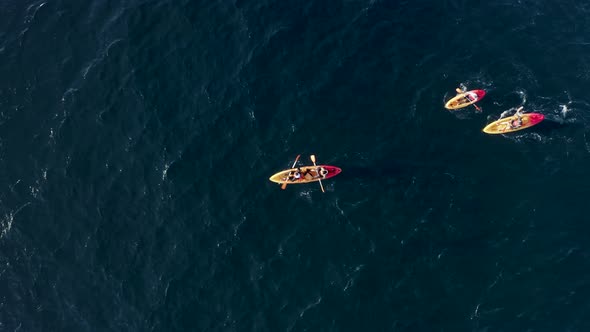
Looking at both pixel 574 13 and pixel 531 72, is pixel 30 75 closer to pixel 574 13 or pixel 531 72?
pixel 531 72

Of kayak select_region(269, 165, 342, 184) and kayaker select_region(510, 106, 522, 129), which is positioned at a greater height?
kayak select_region(269, 165, 342, 184)

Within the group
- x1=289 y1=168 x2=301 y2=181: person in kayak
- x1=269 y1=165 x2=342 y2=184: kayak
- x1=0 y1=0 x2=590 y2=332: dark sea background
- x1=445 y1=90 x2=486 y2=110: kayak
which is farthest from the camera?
x1=445 y1=90 x2=486 y2=110: kayak

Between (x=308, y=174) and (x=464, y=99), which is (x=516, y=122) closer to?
(x=464, y=99)

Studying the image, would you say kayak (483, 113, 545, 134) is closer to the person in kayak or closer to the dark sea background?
the dark sea background

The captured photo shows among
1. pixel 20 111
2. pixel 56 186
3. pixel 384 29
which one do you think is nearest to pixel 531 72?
pixel 384 29

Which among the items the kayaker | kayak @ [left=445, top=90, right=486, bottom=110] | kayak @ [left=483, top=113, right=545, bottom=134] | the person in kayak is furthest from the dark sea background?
the person in kayak

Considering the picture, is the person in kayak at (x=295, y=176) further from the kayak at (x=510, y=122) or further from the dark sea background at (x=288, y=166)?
the kayak at (x=510, y=122)

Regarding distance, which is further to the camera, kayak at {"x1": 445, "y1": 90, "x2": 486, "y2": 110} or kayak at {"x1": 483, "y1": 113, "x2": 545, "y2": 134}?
kayak at {"x1": 445, "y1": 90, "x2": 486, "y2": 110}

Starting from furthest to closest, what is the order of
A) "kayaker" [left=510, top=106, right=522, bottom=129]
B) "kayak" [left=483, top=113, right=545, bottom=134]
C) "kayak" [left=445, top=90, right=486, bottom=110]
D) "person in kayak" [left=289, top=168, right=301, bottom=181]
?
"kayak" [left=445, top=90, right=486, bottom=110] → "kayak" [left=483, top=113, right=545, bottom=134] → "kayaker" [left=510, top=106, right=522, bottom=129] → "person in kayak" [left=289, top=168, right=301, bottom=181]
